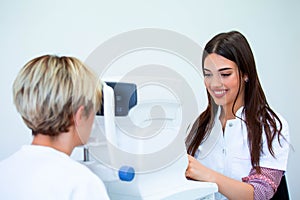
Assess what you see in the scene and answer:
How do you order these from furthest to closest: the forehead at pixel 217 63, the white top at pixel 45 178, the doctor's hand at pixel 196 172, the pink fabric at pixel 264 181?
1. the forehead at pixel 217 63
2. the pink fabric at pixel 264 181
3. the doctor's hand at pixel 196 172
4. the white top at pixel 45 178

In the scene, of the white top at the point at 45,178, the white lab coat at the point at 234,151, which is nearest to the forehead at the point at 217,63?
the white lab coat at the point at 234,151

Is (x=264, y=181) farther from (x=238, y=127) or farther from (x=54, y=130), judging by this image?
(x=54, y=130)

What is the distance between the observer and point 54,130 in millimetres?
731

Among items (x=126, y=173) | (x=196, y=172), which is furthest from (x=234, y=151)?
(x=126, y=173)

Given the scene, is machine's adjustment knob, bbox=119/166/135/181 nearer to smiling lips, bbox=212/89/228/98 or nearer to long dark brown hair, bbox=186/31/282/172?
long dark brown hair, bbox=186/31/282/172

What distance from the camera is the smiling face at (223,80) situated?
1214 millimetres

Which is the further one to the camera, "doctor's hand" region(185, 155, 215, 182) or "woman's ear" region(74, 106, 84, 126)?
"doctor's hand" region(185, 155, 215, 182)

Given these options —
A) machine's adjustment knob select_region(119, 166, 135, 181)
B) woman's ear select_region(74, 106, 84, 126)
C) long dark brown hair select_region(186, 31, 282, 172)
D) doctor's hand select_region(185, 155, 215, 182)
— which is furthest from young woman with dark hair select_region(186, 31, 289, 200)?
woman's ear select_region(74, 106, 84, 126)

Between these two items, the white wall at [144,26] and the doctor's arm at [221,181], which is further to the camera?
the white wall at [144,26]

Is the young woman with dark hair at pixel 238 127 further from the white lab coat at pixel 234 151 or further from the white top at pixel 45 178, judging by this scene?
the white top at pixel 45 178

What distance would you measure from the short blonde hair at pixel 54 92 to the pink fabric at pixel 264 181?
0.62m

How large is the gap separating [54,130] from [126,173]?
177mm

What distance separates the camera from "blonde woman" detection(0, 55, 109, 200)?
65 cm

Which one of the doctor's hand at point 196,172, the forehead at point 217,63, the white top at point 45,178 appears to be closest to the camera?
the white top at point 45,178
